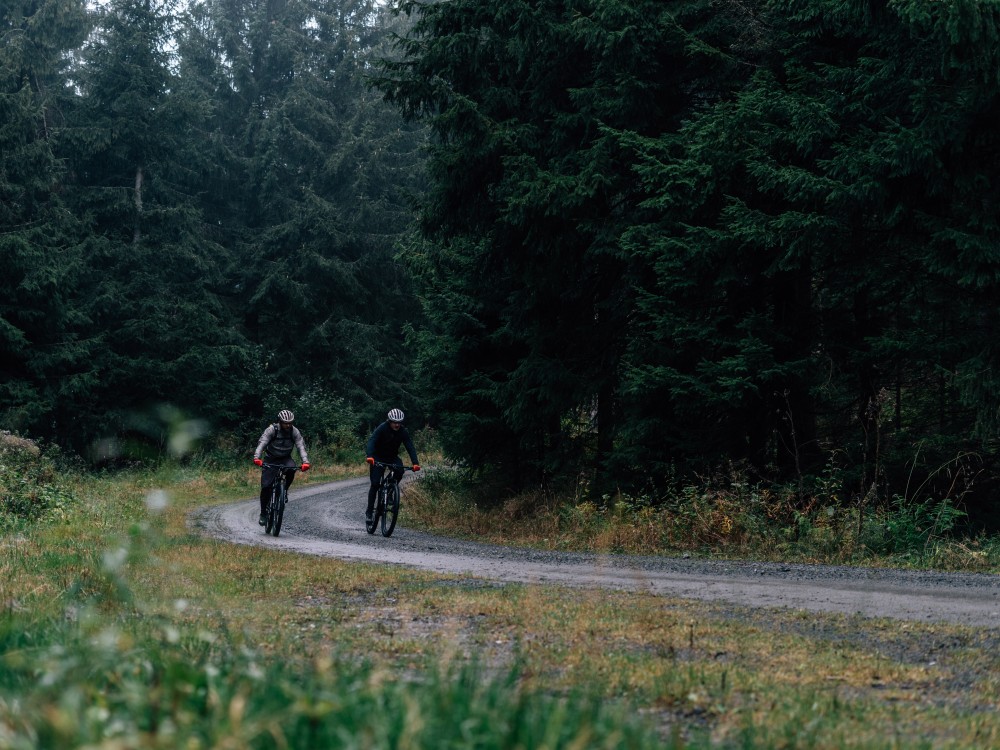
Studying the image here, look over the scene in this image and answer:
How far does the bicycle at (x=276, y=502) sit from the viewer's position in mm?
16266

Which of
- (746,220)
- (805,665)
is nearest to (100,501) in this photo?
(746,220)

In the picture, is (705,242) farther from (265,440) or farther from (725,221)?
(265,440)

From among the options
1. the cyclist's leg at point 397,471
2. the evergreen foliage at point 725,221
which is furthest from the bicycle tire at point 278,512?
the evergreen foliage at point 725,221

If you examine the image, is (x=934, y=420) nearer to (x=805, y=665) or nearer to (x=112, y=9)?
(x=805, y=665)

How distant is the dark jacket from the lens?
1670 centimetres

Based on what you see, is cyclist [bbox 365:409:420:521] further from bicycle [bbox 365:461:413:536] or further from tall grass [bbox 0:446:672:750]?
tall grass [bbox 0:446:672:750]

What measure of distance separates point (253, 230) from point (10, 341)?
726 inches

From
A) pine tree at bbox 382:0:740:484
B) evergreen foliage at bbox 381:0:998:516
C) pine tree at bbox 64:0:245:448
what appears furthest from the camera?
pine tree at bbox 64:0:245:448

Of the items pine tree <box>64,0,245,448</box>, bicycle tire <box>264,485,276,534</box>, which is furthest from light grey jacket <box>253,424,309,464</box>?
pine tree <box>64,0,245,448</box>

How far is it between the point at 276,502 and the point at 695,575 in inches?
321

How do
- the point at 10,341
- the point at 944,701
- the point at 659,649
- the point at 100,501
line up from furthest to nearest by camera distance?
1. the point at 10,341
2. the point at 100,501
3. the point at 659,649
4. the point at 944,701

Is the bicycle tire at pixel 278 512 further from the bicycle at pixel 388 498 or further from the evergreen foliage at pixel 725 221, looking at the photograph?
the evergreen foliage at pixel 725 221

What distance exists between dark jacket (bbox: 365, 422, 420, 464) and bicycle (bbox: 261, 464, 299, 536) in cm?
142

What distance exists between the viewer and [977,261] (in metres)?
12.3
